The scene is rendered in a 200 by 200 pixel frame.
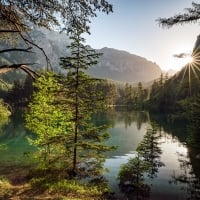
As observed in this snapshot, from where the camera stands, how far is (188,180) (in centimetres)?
2433

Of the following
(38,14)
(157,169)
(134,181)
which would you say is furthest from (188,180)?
(38,14)

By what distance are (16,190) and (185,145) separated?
103 ft

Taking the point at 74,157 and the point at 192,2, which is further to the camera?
the point at 74,157

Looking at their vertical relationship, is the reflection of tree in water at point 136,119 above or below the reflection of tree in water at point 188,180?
above

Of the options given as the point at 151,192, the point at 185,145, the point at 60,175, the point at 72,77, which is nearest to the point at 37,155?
the point at 60,175

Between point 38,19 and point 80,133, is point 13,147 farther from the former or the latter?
point 38,19

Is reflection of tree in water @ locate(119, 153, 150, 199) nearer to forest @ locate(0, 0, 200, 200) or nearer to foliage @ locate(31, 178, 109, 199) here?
forest @ locate(0, 0, 200, 200)

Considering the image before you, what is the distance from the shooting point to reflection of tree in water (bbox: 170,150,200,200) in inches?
823

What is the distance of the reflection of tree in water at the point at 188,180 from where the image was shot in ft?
68.6

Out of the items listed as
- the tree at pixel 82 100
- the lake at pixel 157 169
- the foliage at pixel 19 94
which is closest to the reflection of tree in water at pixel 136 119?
the lake at pixel 157 169

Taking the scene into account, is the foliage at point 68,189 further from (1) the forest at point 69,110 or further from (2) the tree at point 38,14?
(2) the tree at point 38,14

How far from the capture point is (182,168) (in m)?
28.8

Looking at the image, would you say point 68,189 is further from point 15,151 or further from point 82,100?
point 15,151

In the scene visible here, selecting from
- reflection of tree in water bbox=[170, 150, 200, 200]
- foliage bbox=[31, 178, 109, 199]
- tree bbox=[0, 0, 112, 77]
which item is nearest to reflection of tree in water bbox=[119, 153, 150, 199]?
foliage bbox=[31, 178, 109, 199]
